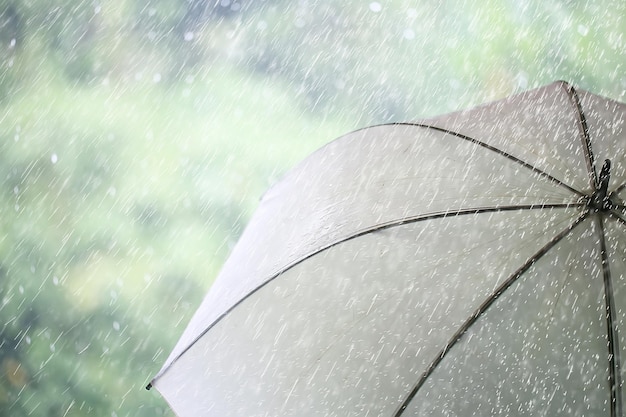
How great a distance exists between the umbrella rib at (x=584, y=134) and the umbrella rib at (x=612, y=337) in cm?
14

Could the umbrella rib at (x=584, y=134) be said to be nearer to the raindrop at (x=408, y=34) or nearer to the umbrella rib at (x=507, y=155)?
the umbrella rib at (x=507, y=155)

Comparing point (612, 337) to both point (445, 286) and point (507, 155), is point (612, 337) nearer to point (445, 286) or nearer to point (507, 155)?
point (445, 286)

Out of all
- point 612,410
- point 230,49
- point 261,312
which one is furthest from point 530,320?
point 230,49

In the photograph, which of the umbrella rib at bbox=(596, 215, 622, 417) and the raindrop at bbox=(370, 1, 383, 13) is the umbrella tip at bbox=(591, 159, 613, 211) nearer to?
the umbrella rib at bbox=(596, 215, 622, 417)

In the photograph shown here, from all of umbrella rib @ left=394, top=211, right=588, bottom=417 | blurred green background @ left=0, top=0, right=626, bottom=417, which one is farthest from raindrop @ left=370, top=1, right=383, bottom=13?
umbrella rib @ left=394, top=211, right=588, bottom=417

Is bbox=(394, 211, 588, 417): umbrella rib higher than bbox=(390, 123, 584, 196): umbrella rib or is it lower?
lower

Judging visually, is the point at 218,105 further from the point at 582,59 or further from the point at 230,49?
the point at 582,59

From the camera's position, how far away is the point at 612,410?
136 centimetres

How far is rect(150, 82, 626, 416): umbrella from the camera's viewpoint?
1384 mm

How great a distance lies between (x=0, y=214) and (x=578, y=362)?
8.98 ft

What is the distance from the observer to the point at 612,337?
138 cm

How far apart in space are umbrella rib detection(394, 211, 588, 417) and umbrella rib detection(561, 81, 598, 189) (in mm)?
104

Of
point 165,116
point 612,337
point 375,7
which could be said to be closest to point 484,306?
point 612,337

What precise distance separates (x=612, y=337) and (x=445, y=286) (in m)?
0.34
